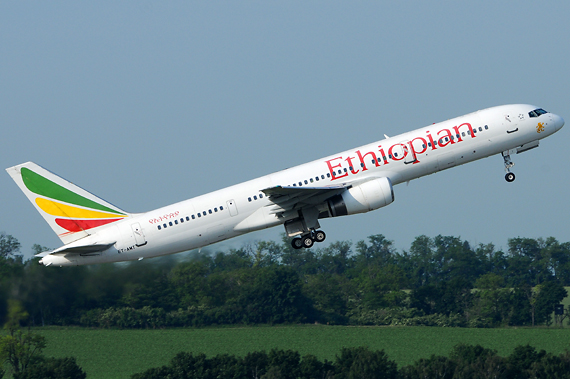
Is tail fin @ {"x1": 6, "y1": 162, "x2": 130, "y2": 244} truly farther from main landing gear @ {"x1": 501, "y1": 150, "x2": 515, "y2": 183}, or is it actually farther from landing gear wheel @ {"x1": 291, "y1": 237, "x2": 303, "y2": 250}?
main landing gear @ {"x1": 501, "y1": 150, "x2": 515, "y2": 183}

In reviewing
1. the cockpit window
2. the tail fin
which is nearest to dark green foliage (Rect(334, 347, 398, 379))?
the cockpit window

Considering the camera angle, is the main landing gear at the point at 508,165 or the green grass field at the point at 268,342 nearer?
the main landing gear at the point at 508,165

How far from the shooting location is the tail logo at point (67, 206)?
142ft

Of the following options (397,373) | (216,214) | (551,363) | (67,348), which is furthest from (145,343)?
(216,214)

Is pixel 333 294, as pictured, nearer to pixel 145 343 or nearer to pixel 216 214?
pixel 145 343

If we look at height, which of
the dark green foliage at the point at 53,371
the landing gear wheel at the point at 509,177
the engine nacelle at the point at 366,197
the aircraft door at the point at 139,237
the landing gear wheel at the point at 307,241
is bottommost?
the dark green foliage at the point at 53,371

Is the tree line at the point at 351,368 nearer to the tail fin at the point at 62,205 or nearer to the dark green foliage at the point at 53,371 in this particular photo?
the dark green foliage at the point at 53,371

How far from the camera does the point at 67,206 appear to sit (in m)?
43.6

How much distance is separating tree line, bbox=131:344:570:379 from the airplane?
117ft

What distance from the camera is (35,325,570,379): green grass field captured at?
87000mm

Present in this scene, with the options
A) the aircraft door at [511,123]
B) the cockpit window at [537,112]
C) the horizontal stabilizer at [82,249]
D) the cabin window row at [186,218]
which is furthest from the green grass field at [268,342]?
the aircraft door at [511,123]

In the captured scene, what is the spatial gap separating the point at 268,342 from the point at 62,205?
57.2 meters

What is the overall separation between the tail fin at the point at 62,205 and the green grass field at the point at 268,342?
36.5 metres

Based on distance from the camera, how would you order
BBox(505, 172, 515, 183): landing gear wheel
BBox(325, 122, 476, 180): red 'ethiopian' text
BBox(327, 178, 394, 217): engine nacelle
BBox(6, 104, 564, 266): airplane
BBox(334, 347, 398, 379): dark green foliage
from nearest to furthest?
1. BBox(327, 178, 394, 217): engine nacelle
2. BBox(6, 104, 564, 266): airplane
3. BBox(325, 122, 476, 180): red 'ethiopian' text
4. BBox(505, 172, 515, 183): landing gear wheel
5. BBox(334, 347, 398, 379): dark green foliage
